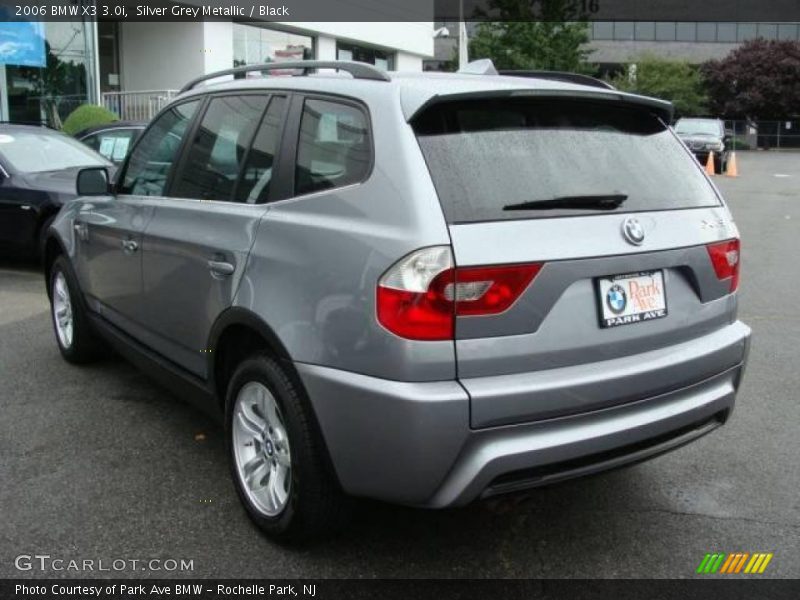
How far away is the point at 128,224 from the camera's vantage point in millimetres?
4344

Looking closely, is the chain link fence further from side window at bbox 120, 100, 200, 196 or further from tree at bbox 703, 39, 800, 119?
side window at bbox 120, 100, 200, 196

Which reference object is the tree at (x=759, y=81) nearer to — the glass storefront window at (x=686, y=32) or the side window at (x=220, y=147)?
the glass storefront window at (x=686, y=32)

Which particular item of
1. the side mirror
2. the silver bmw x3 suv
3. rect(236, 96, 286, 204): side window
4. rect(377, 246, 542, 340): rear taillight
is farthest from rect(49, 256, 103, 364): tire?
rect(377, 246, 542, 340): rear taillight

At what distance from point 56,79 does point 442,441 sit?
2041 cm

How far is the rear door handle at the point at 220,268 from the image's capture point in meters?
3.31

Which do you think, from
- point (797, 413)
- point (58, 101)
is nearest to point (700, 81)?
point (58, 101)

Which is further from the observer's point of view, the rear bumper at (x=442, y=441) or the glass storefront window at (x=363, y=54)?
the glass storefront window at (x=363, y=54)

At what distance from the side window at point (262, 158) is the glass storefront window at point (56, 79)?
59.8ft

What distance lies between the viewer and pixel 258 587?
2.94 meters

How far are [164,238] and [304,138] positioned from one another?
3.41 feet

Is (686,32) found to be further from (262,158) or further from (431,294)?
(431,294)

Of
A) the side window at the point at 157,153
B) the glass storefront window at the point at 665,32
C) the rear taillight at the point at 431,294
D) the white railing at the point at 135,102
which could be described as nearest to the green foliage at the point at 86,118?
the white railing at the point at 135,102

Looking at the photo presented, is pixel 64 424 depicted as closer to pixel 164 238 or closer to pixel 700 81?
pixel 164 238

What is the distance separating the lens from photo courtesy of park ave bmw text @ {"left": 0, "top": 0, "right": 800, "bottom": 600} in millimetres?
2646
